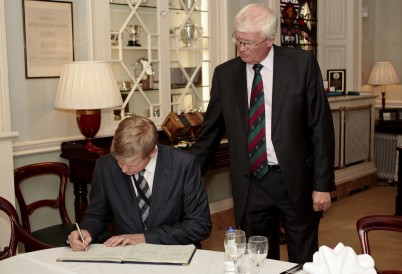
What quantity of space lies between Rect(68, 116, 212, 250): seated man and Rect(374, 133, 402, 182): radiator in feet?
15.8

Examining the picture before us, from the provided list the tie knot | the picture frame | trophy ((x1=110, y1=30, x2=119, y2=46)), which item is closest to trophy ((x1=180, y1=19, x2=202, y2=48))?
trophy ((x1=110, y1=30, x2=119, y2=46))

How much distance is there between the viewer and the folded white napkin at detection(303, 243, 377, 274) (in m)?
1.53

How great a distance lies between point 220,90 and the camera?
9.36 ft

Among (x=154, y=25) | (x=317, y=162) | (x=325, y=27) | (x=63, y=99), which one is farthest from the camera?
(x=325, y=27)

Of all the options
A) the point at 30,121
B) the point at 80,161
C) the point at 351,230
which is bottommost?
the point at 351,230

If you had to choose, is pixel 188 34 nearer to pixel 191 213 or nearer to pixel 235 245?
pixel 191 213

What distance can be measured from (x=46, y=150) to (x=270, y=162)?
1.69m

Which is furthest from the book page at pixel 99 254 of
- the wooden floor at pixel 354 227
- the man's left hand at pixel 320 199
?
the wooden floor at pixel 354 227

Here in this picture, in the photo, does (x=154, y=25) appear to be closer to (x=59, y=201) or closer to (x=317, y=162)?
(x=59, y=201)

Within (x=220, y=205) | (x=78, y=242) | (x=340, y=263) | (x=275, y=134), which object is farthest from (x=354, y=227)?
(x=340, y=263)

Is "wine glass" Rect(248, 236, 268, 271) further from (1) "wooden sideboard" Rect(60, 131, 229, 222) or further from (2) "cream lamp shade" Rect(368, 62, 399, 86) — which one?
(2) "cream lamp shade" Rect(368, 62, 399, 86)

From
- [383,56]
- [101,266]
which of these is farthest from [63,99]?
[383,56]

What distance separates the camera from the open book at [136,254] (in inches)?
79.4

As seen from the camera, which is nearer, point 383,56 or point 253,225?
point 253,225
